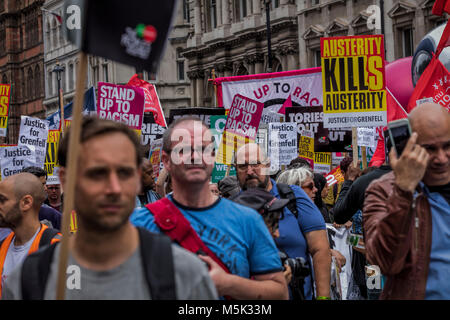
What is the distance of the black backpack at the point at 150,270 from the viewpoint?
2.75 m

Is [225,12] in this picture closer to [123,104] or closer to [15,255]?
[123,104]

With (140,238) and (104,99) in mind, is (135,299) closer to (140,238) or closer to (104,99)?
(140,238)

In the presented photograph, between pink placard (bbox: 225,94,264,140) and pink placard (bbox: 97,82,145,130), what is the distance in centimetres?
128

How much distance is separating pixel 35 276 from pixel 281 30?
35.5 meters

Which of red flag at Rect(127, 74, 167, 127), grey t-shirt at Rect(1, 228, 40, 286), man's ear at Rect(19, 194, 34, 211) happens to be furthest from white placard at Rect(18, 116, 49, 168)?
grey t-shirt at Rect(1, 228, 40, 286)

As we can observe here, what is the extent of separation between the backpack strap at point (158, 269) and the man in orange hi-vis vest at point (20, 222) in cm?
224

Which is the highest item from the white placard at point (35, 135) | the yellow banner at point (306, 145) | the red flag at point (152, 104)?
the red flag at point (152, 104)

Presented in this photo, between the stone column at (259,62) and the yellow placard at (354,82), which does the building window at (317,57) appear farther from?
the yellow placard at (354,82)

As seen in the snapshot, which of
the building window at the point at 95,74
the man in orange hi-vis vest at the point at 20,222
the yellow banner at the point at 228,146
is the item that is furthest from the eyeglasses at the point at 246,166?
the building window at the point at 95,74

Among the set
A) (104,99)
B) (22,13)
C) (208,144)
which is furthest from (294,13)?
(22,13)

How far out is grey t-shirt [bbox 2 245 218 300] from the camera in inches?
108

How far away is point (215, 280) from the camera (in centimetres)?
348

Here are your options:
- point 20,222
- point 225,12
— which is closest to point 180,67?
point 225,12

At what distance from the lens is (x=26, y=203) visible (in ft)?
17.7
